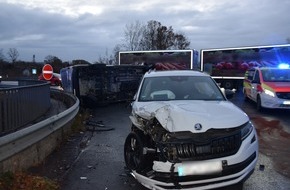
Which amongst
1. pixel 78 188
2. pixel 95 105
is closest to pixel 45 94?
pixel 95 105

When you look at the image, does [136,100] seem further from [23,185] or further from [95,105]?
[95,105]

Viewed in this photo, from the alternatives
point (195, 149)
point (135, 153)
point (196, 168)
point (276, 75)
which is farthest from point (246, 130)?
point (276, 75)

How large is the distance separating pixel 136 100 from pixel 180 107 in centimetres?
154

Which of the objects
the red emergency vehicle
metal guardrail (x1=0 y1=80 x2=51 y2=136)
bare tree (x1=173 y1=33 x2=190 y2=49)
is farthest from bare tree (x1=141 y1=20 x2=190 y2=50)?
metal guardrail (x1=0 y1=80 x2=51 y2=136)

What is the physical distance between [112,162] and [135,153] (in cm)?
155

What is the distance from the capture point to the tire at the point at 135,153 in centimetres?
558

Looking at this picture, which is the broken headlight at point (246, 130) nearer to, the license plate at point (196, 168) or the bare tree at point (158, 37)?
the license plate at point (196, 168)

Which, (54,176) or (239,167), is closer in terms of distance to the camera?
(239,167)

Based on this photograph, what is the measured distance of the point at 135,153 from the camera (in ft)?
19.7

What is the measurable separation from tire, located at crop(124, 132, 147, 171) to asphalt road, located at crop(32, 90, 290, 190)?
0.33m

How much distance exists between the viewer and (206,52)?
1217 inches

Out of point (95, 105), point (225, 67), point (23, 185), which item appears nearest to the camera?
point (23, 185)

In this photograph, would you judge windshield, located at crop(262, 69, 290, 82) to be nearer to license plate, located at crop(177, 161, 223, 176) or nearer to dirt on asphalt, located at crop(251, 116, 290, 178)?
dirt on asphalt, located at crop(251, 116, 290, 178)

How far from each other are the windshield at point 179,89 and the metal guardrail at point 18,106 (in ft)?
8.16
